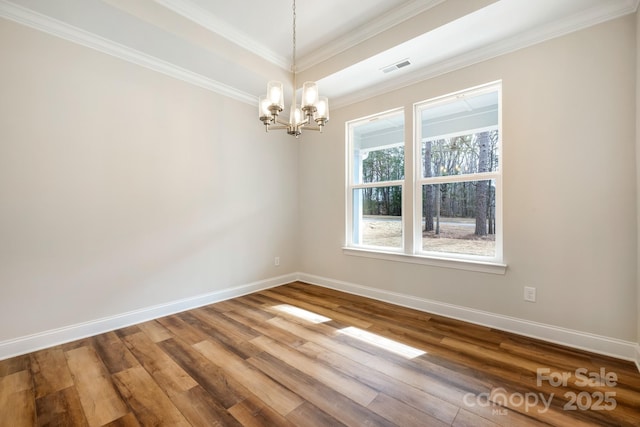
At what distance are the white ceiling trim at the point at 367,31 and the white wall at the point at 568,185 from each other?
30.6 inches

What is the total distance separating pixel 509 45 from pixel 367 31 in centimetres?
134

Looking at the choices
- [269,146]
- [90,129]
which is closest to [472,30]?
[269,146]

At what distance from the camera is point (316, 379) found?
1.86m

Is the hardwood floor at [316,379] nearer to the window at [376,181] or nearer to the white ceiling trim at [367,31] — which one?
the window at [376,181]

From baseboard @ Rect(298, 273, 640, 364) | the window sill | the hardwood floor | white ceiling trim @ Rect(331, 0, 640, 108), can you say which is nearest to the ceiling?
white ceiling trim @ Rect(331, 0, 640, 108)

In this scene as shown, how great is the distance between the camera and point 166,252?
3.01 m

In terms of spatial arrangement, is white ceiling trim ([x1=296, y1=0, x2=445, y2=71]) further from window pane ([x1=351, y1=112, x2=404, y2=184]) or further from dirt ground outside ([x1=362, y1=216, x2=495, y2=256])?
dirt ground outside ([x1=362, y1=216, x2=495, y2=256])

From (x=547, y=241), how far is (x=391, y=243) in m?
1.58

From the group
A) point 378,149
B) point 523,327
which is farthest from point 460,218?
point 378,149

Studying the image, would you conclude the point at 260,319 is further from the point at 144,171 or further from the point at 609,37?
the point at 609,37

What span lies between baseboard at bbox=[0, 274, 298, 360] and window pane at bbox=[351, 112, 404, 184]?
2.27m

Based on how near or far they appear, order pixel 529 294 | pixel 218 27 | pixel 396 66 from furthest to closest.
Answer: pixel 396 66 → pixel 218 27 → pixel 529 294

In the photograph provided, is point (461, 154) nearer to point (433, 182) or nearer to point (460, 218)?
point (433, 182)

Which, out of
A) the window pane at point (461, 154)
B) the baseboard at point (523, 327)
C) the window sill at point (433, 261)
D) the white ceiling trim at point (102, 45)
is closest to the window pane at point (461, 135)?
the window pane at point (461, 154)
